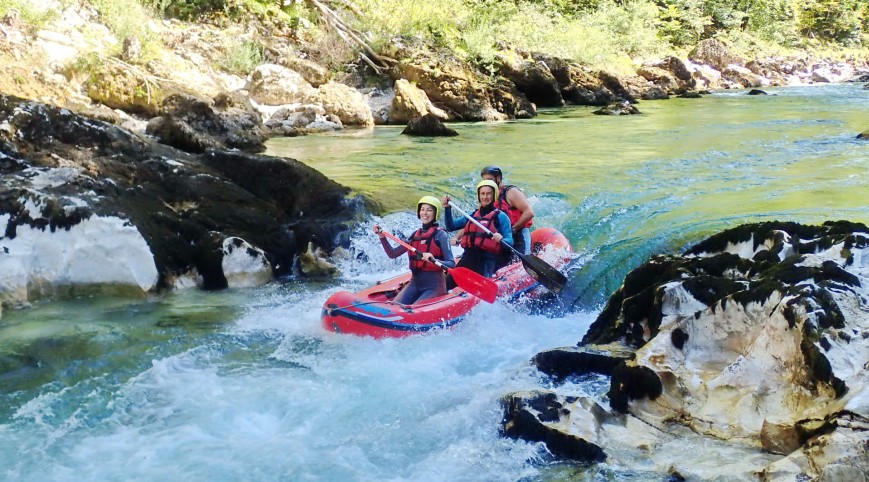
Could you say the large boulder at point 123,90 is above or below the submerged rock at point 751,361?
above

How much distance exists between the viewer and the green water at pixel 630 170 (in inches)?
268

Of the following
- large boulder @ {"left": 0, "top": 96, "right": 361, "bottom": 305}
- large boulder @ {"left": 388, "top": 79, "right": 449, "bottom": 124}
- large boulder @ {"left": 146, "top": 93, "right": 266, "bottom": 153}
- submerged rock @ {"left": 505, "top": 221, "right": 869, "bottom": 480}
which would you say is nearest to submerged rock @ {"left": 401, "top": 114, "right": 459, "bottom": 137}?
large boulder @ {"left": 388, "top": 79, "right": 449, "bottom": 124}

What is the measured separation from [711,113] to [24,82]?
14043 mm

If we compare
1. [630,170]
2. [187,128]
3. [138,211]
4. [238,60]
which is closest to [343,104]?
[238,60]

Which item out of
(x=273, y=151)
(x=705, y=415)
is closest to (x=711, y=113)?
(x=273, y=151)

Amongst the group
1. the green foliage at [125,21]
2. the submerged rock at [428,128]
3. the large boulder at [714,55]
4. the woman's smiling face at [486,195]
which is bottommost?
the woman's smiling face at [486,195]

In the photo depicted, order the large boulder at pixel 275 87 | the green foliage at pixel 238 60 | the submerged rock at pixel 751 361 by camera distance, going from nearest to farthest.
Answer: the submerged rock at pixel 751 361, the large boulder at pixel 275 87, the green foliage at pixel 238 60

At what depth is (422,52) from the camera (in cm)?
1723

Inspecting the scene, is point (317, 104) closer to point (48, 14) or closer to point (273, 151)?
point (273, 151)

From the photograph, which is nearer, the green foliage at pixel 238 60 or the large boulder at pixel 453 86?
the green foliage at pixel 238 60

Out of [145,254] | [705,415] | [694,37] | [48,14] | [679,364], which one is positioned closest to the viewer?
[705,415]

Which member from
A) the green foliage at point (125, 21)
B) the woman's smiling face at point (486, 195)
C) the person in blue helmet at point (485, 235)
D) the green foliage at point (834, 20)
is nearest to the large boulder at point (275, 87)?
the green foliage at point (125, 21)

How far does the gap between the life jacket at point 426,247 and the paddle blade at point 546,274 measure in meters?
0.73

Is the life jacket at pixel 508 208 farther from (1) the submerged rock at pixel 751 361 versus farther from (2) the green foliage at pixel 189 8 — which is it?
(2) the green foliage at pixel 189 8
